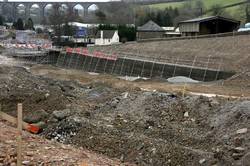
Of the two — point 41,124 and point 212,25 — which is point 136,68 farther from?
point 41,124

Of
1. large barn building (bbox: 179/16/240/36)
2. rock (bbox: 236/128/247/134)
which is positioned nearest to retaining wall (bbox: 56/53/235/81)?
large barn building (bbox: 179/16/240/36)

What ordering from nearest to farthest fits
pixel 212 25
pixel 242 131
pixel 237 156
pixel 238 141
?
pixel 237 156, pixel 238 141, pixel 242 131, pixel 212 25

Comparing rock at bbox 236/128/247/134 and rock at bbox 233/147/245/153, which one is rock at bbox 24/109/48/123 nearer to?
rock at bbox 236/128/247/134

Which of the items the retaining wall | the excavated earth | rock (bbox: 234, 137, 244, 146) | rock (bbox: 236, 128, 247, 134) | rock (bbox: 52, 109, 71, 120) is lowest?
the retaining wall

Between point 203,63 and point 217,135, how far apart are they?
3406cm

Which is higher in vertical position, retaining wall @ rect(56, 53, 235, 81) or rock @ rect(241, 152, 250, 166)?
rock @ rect(241, 152, 250, 166)

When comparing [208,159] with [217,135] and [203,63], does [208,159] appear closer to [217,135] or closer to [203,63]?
[217,135]

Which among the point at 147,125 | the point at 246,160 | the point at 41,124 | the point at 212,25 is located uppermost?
the point at 212,25

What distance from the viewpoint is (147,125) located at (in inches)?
757

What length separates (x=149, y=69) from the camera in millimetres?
54781

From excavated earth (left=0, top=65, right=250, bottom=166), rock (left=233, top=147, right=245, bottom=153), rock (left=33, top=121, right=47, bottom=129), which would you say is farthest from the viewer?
rock (left=33, top=121, right=47, bottom=129)

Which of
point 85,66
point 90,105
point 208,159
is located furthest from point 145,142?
point 85,66

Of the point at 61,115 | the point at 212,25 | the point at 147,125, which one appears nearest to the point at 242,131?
the point at 147,125

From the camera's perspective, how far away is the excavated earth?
14.9m
